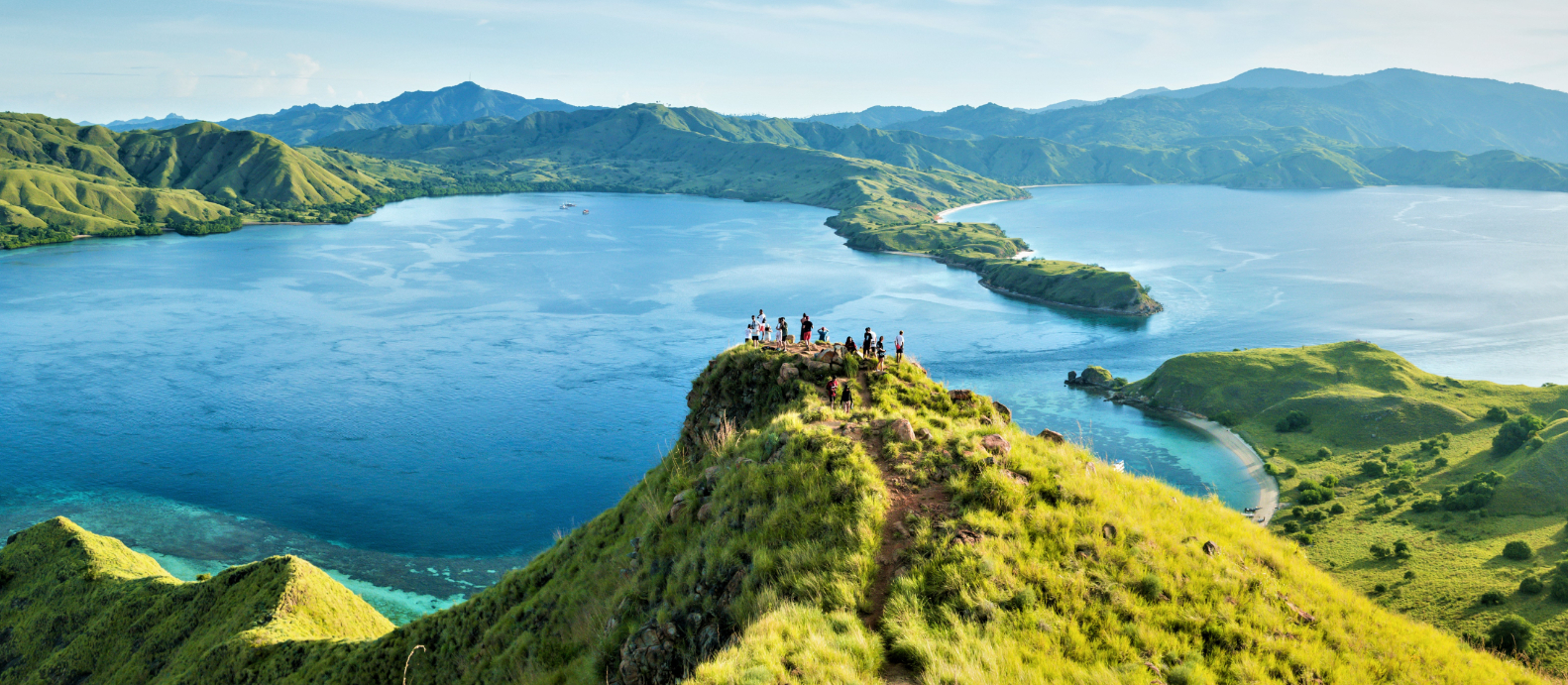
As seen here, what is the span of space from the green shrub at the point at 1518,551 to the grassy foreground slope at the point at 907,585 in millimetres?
57232

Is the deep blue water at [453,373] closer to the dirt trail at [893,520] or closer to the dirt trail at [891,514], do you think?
the dirt trail at [891,514]

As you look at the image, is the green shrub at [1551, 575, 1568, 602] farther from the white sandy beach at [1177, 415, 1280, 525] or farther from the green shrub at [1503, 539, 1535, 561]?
the white sandy beach at [1177, 415, 1280, 525]

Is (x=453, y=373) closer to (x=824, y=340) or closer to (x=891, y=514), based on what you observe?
(x=824, y=340)

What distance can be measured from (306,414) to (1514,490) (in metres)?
129

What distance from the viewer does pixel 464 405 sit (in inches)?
3971

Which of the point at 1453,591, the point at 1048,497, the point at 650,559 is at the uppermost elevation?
the point at 1048,497

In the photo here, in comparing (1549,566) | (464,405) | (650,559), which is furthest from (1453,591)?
(464,405)

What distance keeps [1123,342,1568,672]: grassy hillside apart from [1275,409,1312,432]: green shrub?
0.15 m

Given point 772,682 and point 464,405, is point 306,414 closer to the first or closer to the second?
point 464,405

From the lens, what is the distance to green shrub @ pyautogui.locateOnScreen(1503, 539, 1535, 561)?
194ft

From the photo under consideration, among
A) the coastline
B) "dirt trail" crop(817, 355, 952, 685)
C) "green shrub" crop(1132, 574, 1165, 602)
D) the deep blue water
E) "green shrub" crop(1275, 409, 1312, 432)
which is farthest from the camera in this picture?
"green shrub" crop(1275, 409, 1312, 432)

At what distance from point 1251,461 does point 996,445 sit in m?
87.4

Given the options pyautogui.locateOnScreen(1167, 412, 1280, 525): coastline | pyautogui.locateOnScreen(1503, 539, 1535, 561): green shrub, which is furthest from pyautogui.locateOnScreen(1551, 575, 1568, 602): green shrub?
pyautogui.locateOnScreen(1167, 412, 1280, 525): coastline

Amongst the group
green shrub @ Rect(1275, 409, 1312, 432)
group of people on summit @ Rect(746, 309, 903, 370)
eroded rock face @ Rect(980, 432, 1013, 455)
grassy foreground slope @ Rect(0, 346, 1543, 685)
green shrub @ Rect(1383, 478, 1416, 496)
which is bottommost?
green shrub @ Rect(1383, 478, 1416, 496)
